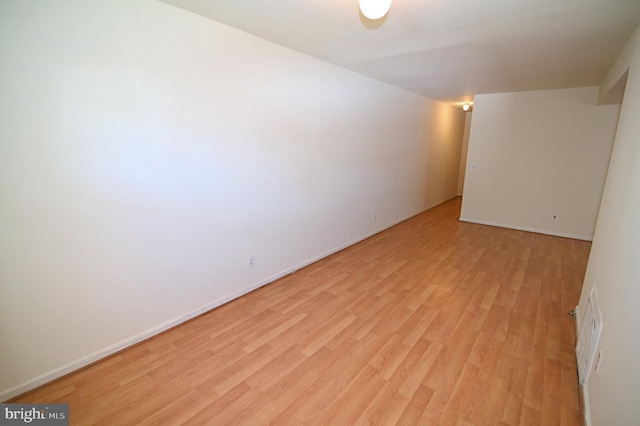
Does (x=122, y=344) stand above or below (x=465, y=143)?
below

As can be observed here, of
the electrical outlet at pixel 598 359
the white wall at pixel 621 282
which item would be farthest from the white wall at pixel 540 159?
the electrical outlet at pixel 598 359

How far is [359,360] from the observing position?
2.05 m

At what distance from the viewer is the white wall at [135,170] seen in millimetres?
1601

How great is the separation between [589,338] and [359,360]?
154 centimetres

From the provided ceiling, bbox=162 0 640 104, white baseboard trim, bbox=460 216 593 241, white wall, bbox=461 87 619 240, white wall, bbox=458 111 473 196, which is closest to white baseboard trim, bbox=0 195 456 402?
ceiling, bbox=162 0 640 104

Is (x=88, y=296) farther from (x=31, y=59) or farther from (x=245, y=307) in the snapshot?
(x=31, y=59)

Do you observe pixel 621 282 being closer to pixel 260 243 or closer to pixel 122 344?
pixel 260 243

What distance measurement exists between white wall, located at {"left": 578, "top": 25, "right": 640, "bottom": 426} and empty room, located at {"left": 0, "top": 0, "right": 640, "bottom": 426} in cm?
2

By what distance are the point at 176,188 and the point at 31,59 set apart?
1.06 metres

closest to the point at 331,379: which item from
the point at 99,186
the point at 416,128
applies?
the point at 99,186

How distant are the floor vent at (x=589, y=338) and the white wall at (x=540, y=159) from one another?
147 inches

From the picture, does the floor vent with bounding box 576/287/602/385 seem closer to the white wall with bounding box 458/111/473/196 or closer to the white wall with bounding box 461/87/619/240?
the white wall with bounding box 461/87/619/240

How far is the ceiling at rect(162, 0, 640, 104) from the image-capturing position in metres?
1.93

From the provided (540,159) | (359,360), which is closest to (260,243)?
(359,360)
